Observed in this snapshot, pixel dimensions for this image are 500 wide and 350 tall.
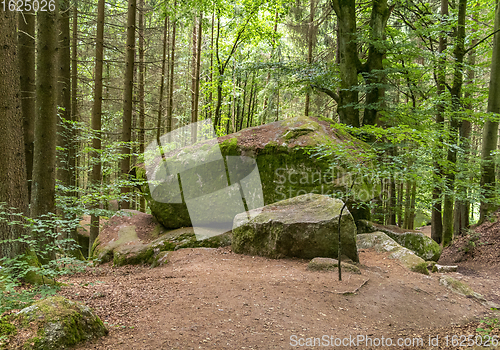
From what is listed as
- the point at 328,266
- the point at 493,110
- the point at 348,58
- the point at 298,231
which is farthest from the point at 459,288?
the point at 348,58

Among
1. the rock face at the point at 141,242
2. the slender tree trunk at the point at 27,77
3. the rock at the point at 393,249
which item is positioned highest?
the slender tree trunk at the point at 27,77

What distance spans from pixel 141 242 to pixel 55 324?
650 cm

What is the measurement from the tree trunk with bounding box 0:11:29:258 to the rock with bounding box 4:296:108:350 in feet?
6.70

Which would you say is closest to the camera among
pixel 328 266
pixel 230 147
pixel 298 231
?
pixel 328 266

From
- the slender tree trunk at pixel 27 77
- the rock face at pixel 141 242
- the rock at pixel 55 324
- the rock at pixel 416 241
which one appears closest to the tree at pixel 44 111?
the slender tree trunk at pixel 27 77

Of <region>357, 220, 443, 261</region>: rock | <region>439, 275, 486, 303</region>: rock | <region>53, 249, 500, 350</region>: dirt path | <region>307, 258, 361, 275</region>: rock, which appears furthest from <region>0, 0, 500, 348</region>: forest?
<region>439, 275, 486, 303</region>: rock

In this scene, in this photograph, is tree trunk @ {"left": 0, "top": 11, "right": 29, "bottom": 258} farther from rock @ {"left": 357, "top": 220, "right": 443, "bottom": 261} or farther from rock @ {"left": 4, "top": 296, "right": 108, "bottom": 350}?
rock @ {"left": 357, "top": 220, "right": 443, "bottom": 261}

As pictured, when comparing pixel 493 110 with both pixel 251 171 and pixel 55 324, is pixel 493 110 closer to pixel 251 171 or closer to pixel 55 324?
pixel 251 171

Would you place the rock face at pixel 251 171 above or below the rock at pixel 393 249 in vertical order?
above

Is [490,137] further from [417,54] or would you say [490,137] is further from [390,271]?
[390,271]

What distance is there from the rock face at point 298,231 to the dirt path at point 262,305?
0.40 meters

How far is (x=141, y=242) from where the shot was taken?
8.80 m

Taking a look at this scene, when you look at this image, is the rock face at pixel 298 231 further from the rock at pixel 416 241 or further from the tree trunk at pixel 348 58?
the tree trunk at pixel 348 58

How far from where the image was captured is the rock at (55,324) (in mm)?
2455
